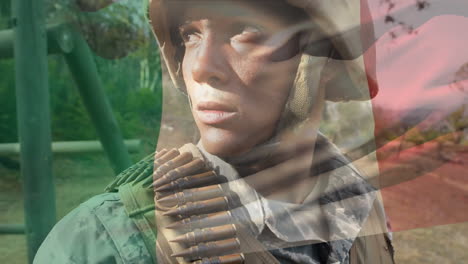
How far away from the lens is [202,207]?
2.28 ft

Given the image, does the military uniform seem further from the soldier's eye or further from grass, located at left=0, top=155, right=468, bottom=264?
the soldier's eye

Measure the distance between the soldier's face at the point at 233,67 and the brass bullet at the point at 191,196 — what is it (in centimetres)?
7

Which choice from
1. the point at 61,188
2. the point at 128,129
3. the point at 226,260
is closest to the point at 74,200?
the point at 61,188

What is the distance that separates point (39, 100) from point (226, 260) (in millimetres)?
367

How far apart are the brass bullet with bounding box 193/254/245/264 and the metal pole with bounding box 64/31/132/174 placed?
206mm

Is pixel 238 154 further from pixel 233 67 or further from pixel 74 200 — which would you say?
pixel 74 200

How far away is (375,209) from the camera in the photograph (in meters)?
0.84

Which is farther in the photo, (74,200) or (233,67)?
(74,200)

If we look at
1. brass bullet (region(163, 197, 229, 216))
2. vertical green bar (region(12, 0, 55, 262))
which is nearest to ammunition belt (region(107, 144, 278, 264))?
brass bullet (region(163, 197, 229, 216))

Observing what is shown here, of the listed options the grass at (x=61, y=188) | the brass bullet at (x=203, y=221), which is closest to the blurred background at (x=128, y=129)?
the grass at (x=61, y=188)

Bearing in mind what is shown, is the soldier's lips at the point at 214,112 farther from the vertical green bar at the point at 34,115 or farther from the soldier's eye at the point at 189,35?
the vertical green bar at the point at 34,115

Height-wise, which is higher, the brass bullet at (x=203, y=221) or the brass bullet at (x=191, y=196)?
the brass bullet at (x=191, y=196)

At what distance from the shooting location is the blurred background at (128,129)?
25.2 inches

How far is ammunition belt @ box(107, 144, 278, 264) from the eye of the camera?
26.5 inches
